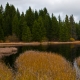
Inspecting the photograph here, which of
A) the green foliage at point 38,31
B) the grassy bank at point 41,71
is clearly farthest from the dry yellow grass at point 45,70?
the green foliage at point 38,31

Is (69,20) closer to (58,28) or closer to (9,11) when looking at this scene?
(58,28)

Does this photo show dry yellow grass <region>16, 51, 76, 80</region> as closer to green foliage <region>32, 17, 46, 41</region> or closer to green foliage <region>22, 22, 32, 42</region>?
green foliage <region>22, 22, 32, 42</region>

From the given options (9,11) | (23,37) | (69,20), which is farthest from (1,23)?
(69,20)

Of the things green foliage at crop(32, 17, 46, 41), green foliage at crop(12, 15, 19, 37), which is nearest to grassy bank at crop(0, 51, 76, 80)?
green foliage at crop(32, 17, 46, 41)

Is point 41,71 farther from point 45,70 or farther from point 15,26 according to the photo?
point 15,26

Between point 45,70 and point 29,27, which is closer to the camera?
point 45,70

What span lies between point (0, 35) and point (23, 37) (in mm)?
9261

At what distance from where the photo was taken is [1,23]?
95.3 m

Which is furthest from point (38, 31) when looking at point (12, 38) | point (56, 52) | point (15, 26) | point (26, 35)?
point (56, 52)

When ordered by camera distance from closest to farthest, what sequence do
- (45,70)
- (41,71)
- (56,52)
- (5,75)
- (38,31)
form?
(5,75)
(41,71)
(45,70)
(56,52)
(38,31)

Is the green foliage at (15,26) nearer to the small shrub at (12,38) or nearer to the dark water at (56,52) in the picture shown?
the small shrub at (12,38)

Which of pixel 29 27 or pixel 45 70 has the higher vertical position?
pixel 29 27

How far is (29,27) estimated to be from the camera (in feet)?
318

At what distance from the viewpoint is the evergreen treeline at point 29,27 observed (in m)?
88.6
